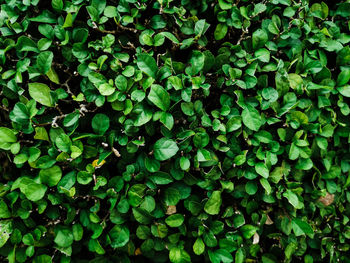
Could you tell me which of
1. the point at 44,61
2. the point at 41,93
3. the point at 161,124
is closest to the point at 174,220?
the point at 161,124

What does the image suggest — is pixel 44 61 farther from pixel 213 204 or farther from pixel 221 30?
pixel 213 204

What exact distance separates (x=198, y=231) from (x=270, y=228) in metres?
0.60

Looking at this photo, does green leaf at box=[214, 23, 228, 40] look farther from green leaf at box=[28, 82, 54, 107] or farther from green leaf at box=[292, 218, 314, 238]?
green leaf at box=[292, 218, 314, 238]

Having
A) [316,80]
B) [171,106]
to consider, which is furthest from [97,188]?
[316,80]

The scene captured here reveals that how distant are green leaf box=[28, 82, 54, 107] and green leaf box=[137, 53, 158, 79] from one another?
21.7 inches

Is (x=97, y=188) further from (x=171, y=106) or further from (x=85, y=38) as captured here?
(x=85, y=38)

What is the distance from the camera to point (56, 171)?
5.41 ft

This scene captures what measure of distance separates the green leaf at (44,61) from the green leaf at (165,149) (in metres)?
0.76

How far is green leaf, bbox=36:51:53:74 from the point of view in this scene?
1664 millimetres

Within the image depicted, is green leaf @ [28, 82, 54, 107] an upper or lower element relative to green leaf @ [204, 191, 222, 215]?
upper

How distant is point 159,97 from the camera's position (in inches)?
62.6

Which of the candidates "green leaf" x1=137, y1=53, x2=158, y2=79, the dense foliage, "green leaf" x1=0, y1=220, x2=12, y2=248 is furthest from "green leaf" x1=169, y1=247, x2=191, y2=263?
"green leaf" x1=137, y1=53, x2=158, y2=79

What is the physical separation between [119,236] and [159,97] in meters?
0.84

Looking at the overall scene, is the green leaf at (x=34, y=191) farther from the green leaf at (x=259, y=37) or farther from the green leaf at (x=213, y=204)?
the green leaf at (x=259, y=37)
